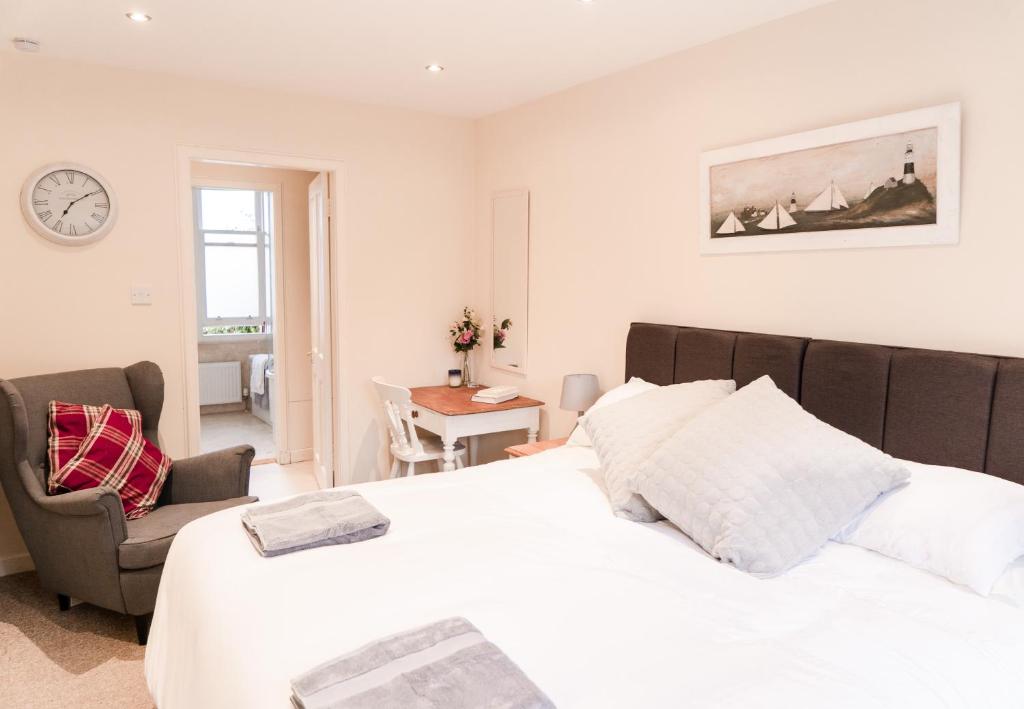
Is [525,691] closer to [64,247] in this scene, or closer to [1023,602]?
[1023,602]

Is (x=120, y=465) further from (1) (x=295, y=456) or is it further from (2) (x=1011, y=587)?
(2) (x=1011, y=587)

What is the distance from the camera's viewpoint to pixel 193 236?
3.90 meters

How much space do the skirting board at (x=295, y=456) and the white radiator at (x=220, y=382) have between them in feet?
7.58

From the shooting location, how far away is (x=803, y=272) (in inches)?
104

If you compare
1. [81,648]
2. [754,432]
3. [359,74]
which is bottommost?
[81,648]

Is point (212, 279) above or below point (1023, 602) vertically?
above

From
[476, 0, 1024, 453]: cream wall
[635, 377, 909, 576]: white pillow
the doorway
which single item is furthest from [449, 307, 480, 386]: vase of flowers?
the doorway

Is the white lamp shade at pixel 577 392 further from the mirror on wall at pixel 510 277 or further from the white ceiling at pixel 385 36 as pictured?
the white ceiling at pixel 385 36

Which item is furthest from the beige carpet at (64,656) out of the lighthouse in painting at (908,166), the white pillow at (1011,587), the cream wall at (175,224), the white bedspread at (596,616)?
the lighthouse in painting at (908,166)

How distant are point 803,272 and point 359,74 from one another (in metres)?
2.41

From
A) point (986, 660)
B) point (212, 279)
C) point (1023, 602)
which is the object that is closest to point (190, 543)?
point (986, 660)

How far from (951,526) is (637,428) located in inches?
38.4

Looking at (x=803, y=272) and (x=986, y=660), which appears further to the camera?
(x=803, y=272)

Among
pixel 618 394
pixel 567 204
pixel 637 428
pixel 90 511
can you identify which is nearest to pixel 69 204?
pixel 90 511
